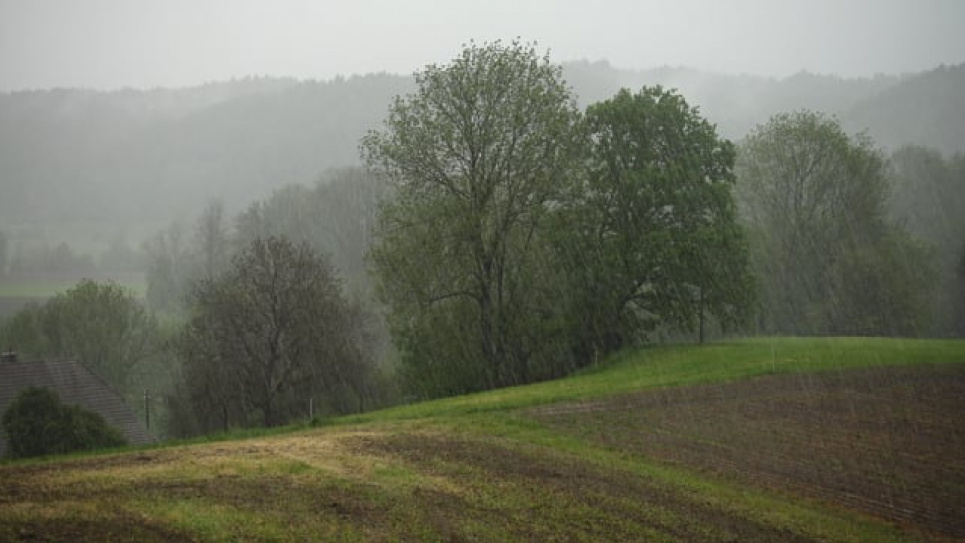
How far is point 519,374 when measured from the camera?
139 ft

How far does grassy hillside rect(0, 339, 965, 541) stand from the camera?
45.1ft

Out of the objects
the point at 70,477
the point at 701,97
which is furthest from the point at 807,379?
the point at 701,97

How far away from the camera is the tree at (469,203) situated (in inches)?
1594

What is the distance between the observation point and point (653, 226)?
4334 centimetres

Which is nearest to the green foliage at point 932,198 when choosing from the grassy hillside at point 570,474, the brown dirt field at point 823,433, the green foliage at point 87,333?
the brown dirt field at point 823,433

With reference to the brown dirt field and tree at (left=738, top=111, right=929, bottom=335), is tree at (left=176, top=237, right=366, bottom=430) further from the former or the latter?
tree at (left=738, top=111, right=929, bottom=335)

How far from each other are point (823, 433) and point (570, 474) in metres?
9.55

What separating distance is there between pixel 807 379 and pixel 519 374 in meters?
14.7

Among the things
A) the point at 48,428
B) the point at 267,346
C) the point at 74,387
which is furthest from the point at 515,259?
the point at 48,428

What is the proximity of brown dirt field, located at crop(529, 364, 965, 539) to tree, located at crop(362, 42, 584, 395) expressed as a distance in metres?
13.2

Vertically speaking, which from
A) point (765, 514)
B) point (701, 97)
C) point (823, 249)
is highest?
point (701, 97)

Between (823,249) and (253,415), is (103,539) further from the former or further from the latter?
(823,249)

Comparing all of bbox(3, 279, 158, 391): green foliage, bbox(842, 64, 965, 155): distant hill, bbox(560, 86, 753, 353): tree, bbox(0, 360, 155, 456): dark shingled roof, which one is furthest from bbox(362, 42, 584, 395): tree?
bbox(842, 64, 965, 155): distant hill

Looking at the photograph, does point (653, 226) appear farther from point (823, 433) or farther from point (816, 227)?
point (816, 227)
